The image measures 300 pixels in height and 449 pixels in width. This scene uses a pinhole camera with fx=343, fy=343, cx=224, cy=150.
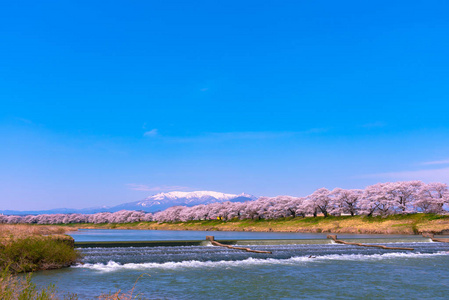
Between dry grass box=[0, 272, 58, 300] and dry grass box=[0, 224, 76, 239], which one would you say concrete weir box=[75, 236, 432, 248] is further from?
dry grass box=[0, 272, 58, 300]

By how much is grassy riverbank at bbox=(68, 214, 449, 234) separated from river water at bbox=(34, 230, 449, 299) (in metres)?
42.5

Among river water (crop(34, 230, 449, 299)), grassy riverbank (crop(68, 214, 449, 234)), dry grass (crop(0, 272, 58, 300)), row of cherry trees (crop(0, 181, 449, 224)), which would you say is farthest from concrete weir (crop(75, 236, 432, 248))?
row of cherry trees (crop(0, 181, 449, 224))

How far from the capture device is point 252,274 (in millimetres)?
25266

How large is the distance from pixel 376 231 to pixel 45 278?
7794cm

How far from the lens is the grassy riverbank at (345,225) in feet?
251

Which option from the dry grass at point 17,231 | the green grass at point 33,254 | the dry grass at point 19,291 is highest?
the dry grass at point 17,231

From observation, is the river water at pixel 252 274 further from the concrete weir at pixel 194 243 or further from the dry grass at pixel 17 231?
the dry grass at pixel 17 231

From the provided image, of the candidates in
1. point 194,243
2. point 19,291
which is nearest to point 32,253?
point 19,291

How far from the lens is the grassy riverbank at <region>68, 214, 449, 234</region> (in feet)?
251

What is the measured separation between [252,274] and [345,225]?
75493 mm

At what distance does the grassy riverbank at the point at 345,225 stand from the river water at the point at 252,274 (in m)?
42.5

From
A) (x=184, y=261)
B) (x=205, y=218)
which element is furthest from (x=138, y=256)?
(x=205, y=218)

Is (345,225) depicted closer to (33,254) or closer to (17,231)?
(17,231)

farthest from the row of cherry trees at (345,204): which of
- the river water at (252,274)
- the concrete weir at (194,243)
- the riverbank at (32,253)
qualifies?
the riverbank at (32,253)
